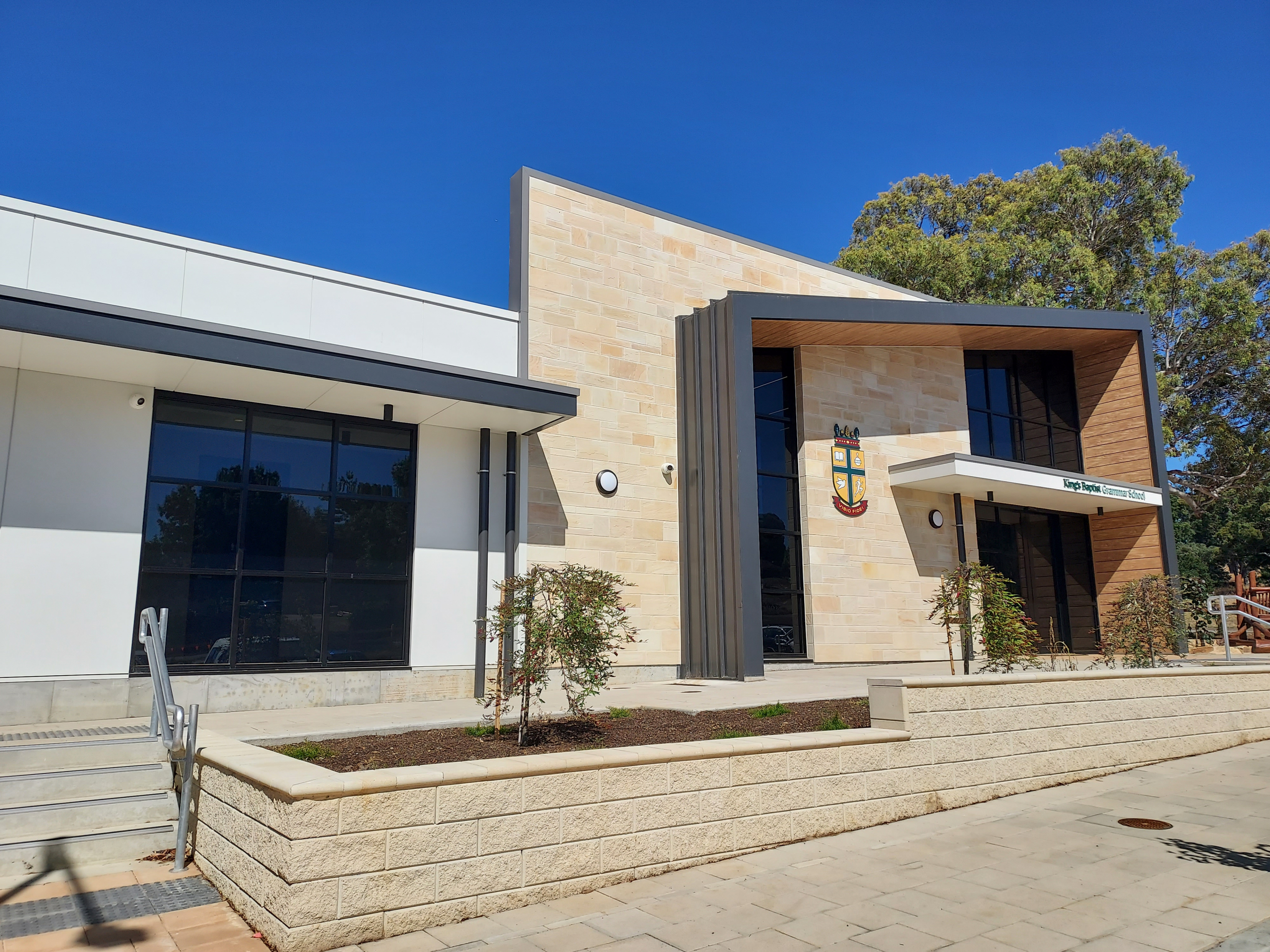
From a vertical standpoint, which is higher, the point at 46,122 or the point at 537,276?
the point at 46,122

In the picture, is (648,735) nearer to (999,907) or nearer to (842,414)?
(999,907)

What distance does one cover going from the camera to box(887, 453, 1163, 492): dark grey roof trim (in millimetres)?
14922

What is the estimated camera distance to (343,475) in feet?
34.7

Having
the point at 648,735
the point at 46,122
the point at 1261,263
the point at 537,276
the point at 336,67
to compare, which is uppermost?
the point at 1261,263

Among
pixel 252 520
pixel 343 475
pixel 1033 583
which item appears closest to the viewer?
pixel 252 520

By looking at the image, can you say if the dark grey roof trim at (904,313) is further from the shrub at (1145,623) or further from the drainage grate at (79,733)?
the drainage grate at (79,733)

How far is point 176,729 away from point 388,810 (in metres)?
1.99

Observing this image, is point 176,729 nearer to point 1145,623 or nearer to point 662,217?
point 662,217

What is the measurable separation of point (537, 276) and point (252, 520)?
538cm

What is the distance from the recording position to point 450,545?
11141 mm

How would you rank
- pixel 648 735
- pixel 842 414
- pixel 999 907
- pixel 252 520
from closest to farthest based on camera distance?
pixel 999 907 → pixel 648 735 → pixel 252 520 → pixel 842 414

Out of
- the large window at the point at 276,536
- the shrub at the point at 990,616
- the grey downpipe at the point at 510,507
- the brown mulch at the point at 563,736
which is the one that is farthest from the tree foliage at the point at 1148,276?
the brown mulch at the point at 563,736

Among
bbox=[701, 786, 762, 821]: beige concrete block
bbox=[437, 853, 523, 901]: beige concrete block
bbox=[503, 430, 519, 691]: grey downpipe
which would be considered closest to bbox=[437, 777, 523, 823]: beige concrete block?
bbox=[437, 853, 523, 901]: beige concrete block

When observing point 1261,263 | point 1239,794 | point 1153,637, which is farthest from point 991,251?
point 1239,794
